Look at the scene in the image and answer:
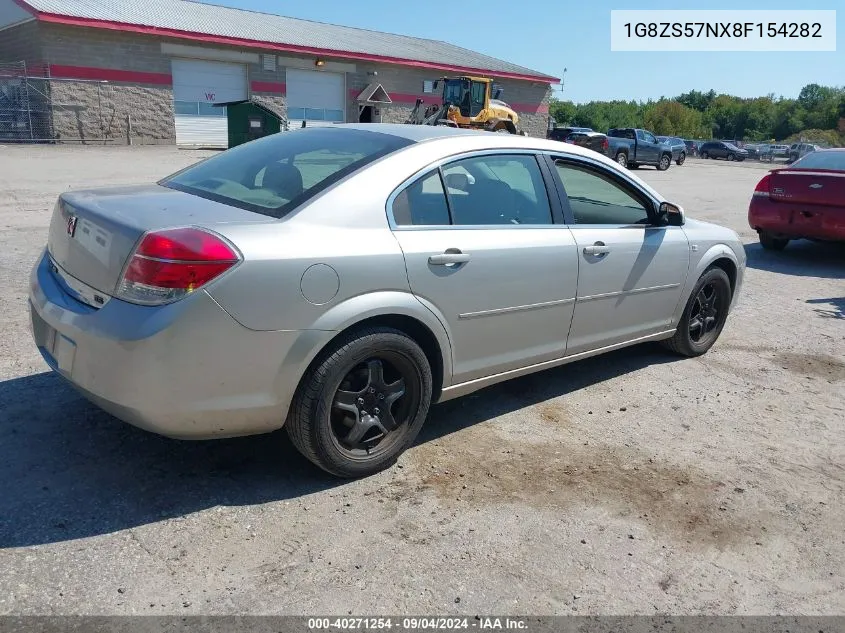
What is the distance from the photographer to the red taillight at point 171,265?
2746 mm

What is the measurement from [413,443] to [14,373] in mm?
2462

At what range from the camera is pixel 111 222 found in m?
2.97

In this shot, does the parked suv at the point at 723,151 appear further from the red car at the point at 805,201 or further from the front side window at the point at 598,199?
the front side window at the point at 598,199

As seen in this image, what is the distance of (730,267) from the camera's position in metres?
5.48

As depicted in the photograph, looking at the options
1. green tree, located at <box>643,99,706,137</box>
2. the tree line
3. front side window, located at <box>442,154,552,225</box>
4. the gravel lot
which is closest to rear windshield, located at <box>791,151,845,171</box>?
the gravel lot

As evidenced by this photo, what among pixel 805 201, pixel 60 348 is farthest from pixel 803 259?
pixel 60 348

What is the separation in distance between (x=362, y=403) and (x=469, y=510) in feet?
2.23

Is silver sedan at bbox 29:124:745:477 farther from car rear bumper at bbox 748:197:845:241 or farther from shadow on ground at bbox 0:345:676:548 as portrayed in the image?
car rear bumper at bbox 748:197:845:241

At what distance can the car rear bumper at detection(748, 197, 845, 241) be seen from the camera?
8.80 m

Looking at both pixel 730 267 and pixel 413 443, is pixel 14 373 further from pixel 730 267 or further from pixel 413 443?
pixel 730 267

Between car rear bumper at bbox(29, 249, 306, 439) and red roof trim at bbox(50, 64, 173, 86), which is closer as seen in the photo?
car rear bumper at bbox(29, 249, 306, 439)

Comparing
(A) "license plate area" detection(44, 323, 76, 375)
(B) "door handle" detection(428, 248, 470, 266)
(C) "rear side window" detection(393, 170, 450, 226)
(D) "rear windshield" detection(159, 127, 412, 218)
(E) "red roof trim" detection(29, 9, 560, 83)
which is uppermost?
(E) "red roof trim" detection(29, 9, 560, 83)

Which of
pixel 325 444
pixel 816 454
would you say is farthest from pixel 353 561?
pixel 816 454

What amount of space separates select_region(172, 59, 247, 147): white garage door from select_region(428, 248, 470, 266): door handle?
27337 mm
